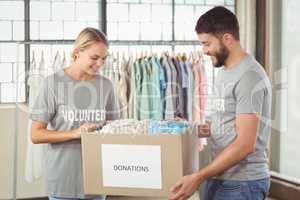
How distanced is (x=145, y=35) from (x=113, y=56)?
0.69 m

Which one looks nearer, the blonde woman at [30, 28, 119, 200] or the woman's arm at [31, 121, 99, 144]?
the woman's arm at [31, 121, 99, 144]

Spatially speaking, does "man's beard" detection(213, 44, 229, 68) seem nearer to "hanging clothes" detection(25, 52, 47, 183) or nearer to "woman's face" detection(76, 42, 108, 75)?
"woman's face" detection(76, 42, 108, 75)

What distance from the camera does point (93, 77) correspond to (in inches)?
76.9

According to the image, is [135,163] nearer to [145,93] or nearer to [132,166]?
[132,166]

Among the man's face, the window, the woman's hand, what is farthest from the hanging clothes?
the man's face

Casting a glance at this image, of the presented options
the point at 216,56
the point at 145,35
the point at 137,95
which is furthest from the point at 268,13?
the point at 216,56

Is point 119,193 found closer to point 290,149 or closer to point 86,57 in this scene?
point 86,57

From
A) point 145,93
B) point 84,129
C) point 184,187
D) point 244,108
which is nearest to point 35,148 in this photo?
point 145,93

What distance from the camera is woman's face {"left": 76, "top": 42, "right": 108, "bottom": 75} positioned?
191 cm

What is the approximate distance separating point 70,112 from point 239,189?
0.74 m

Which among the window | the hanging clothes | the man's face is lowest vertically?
the hanging clothes

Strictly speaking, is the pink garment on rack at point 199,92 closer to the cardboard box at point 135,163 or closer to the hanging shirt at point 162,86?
the hanging shirt at point 162,86

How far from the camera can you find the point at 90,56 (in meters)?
1.91

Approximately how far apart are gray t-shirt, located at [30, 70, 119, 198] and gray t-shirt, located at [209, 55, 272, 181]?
52 cm
